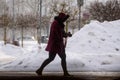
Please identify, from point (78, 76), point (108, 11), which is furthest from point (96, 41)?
point (108, 11)

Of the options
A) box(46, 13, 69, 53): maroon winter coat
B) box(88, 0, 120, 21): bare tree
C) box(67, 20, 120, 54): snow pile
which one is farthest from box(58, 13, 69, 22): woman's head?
box(88, 0, 120, 21): bare tree

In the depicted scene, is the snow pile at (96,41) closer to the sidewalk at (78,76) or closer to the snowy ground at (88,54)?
the snowy ground at (88,54)

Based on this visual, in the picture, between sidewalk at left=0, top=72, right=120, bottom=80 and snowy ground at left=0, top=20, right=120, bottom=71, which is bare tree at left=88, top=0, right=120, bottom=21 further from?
sidewalk at left=0, top=72, right=120, bottom=80

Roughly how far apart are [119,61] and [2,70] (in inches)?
152

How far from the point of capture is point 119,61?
1530 centimetres

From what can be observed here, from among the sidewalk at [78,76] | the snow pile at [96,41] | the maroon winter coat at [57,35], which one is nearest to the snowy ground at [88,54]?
the snow pile at [96,41]

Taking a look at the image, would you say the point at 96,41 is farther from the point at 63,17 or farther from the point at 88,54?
the point at 63,17

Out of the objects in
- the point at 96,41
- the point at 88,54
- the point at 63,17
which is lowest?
the point at 88,54

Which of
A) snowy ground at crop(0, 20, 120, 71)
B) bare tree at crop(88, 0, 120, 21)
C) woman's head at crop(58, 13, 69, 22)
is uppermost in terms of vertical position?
woman's head at crop(58, 13, 69, 22)

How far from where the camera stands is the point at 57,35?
38.5ft

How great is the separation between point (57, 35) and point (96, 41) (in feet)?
23.5

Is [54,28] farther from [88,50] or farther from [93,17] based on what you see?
[93,17]

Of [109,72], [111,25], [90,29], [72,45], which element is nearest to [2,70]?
[109,72]

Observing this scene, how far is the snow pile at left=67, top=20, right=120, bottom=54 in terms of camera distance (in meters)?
18.0
